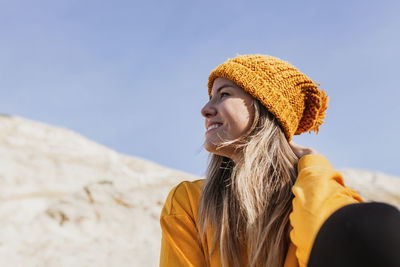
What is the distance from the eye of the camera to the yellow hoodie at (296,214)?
1.22 metres

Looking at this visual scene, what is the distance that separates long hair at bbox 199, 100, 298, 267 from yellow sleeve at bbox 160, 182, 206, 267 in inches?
2.5

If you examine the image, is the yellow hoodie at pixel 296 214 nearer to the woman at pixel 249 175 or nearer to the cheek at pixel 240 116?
the woman at pixel 249 175

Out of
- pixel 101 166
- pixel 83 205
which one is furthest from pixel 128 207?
pixel 101 166

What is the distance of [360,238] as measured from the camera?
37.4 inches

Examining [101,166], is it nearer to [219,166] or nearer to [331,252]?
[219,166]

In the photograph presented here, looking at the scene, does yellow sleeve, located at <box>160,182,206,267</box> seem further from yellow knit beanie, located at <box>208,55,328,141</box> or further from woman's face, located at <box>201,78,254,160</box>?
yellow knit beanie, located at <box>208,55,328,141</box>

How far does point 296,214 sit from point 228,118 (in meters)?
0.60

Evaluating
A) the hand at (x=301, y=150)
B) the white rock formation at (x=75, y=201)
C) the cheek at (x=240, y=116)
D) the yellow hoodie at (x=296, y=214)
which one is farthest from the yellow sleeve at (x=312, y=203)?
the white rock formation at (x=75, y=201)

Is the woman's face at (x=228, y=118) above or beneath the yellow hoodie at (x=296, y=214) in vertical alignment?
above

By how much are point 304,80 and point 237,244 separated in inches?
35.3

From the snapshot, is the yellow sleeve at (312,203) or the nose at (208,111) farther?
the nose at (208,111)

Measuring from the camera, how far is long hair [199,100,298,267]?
4.98 feet

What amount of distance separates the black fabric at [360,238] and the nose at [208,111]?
86 centimetres

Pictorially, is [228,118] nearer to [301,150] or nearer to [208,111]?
[208,111]
